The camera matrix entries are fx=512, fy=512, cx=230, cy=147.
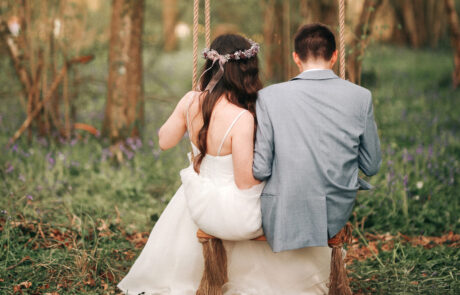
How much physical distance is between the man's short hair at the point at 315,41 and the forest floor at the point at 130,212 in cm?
141

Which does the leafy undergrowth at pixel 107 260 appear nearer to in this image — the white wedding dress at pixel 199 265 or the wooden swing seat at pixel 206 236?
the white wedding dress at pixel 199 265

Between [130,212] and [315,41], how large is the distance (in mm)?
2323

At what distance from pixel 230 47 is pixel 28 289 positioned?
1800 millimetres

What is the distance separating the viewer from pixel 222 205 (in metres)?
2.62

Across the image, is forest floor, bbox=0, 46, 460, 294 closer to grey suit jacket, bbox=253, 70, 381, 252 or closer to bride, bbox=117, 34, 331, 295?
bride, bbox=117, 34, 331, 295

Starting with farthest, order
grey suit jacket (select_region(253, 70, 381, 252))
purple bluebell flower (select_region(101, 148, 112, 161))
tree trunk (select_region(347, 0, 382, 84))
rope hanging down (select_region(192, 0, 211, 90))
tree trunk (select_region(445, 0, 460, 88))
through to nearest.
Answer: tree trunk (select_region(445, 0, 460, 88)), purple bluebell flower (select_region(101, 148, 112, 161)), tree trunk (select_region(347, 0, 382, 84)), rope hanging down (select_region(192, 0, 211, 90)), grey suit jacket (select_region(253, 70, 381, 252))

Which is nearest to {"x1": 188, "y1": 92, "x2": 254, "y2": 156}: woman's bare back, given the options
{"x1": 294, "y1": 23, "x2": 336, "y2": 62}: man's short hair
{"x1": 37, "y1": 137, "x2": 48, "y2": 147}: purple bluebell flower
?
{"x1": 294, "y1": 23, "x2": 336, "y2": 62}: man's short hair

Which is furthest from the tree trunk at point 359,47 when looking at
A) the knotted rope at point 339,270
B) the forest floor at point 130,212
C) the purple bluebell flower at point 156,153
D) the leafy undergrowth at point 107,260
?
the purple bluebell flower at point 156,153

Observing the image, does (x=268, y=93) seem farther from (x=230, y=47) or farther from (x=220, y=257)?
(x=220, y=257)

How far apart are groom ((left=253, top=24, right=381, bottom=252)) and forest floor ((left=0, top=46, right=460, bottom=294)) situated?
2.75ft

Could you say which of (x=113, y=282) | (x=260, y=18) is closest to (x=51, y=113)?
(x=113, y=282)

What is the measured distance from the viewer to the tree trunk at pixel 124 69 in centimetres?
540

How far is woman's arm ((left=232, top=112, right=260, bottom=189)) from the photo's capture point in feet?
8.48

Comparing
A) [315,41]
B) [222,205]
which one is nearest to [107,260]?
[222,205]
